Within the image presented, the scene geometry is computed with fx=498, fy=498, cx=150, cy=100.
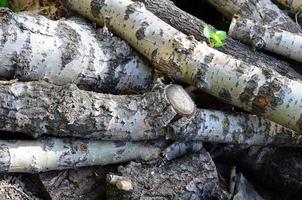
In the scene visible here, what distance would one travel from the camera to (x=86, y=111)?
2305 mm

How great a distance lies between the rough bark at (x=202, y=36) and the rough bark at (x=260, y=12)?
26 cm

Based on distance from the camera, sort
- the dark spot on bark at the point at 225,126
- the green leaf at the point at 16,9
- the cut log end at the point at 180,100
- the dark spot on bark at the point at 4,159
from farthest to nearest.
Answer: the green leaf at the point at 16,9, the dark spot on bark at the point at 225,126, the cut log end at the point at 180,100, the dark spot on bark at the point at 4,159

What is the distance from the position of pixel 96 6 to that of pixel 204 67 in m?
0.72

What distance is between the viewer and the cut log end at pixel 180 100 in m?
Result: 2.42

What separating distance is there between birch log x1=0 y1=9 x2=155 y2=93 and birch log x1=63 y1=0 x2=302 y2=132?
0.35 feet

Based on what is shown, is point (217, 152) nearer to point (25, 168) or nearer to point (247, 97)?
point (247, 97)

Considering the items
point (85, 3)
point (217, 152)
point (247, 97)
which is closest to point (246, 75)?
point (247, 97)

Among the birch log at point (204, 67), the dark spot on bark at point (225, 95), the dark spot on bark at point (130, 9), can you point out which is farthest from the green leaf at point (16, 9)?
the dark spot on bark at point (225, 95)

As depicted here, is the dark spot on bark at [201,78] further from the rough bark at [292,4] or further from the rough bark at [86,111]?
the rough bark at [292,4]

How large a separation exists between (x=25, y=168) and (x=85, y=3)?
1.03 meters

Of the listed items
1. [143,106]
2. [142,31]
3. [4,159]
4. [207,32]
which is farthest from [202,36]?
[4,159]

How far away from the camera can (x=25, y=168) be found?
2271 mm

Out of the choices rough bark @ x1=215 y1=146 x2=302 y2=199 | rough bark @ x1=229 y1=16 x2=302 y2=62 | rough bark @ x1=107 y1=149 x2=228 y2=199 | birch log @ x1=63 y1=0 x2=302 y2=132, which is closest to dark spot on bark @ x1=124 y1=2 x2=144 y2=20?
birch log @ x1=63 y1=0 x2=302 y2=132

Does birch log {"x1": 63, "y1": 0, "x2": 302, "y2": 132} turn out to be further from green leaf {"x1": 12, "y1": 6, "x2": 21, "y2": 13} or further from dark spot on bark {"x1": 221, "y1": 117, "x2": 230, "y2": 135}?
green leaf {"x1": 12, "y1": 6, "x2": 21, "y2": 13}
